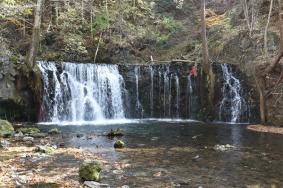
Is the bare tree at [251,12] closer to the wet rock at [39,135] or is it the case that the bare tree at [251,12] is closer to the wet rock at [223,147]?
the wet rock at [223,147]

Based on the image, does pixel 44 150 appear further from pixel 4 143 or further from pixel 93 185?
pixel 93 185

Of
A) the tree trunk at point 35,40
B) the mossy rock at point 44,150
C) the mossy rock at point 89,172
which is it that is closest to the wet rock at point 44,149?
the mossy rock at point 44,150

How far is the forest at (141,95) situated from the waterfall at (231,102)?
0.05 m

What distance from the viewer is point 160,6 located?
34.4 meters

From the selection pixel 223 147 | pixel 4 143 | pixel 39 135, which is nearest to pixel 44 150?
pixel 4 143

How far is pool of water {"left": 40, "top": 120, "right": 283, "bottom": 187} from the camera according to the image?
31.6 ft

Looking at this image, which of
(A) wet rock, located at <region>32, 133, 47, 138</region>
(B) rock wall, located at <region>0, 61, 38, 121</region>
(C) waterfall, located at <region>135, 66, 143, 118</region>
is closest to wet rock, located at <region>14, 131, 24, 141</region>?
(A) wet rock, located at <region>32, 133, 47, 138</region>

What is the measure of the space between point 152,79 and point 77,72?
13.8 feet

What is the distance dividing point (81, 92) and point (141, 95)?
3.48m

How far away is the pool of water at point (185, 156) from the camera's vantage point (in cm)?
963

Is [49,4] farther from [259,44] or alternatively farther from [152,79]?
[259,44]

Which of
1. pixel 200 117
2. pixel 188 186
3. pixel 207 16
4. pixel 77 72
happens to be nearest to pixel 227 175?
→ pixel 188 186

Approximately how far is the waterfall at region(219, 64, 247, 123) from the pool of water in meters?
3.25

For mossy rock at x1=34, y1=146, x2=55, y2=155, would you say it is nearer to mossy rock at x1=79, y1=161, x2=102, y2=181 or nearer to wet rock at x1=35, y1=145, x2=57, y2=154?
wet rock at x1=35, y1=145, x2=57, y2=154
